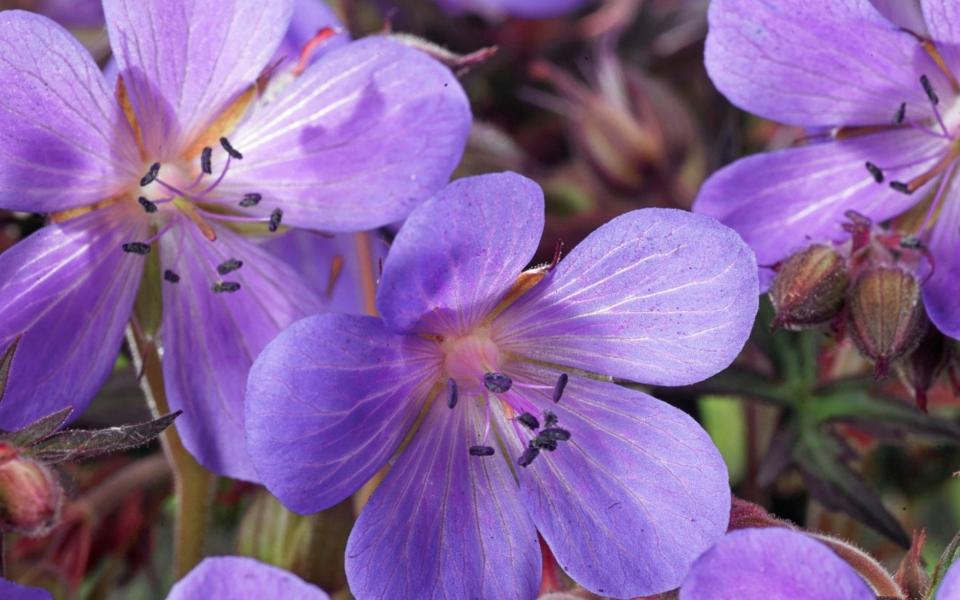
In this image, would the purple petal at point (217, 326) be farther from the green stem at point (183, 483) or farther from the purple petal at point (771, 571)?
the purple petal at point (771, 571)

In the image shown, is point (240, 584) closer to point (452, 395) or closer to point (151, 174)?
point (452, 395)

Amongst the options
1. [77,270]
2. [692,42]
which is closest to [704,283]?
[77,270]

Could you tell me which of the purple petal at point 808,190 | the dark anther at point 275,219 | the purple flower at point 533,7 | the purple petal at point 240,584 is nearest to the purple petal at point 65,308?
the dark anther at point 275,219

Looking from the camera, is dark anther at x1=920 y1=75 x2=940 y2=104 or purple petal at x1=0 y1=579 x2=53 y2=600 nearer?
purple petal at x1=0 y1=579 x2=53 y2=600

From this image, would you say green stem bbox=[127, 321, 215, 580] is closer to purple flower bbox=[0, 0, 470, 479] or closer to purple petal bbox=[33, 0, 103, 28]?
purple flower bbox=[0, 0, 470, 479]

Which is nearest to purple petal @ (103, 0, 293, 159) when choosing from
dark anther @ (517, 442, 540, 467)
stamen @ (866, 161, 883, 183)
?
dark anther @ (517, 442, 540, 467)
